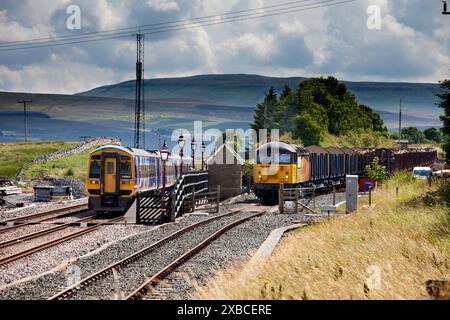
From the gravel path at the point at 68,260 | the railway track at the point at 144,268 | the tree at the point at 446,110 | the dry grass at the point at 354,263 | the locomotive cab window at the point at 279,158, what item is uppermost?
the tree at the point at 446,110

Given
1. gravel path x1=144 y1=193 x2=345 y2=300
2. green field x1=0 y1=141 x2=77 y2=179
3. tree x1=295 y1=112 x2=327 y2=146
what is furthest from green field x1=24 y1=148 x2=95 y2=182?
gravel path x1=144 y1=193 x2=345 y2=300

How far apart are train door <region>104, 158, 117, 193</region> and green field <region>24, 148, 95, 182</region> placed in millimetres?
29938

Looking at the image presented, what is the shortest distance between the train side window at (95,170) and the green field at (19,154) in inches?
1434

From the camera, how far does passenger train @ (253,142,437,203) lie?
38.6 m

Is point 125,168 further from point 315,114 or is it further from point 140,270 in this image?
point 315,114

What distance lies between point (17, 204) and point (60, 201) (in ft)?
13.3

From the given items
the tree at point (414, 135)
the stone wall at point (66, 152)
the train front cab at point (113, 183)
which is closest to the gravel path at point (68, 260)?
the train front cab at point (113, 183)

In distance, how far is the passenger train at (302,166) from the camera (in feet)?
127

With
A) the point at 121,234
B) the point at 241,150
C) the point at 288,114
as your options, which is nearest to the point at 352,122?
the point at 288,114

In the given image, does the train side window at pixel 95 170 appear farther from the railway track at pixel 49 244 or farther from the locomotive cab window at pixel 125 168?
the railway track at pixel 49 244

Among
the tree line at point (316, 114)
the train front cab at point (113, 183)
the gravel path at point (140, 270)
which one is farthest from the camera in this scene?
the tree line at point (316, 114)

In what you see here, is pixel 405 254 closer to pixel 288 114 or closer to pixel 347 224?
pixel 347 224

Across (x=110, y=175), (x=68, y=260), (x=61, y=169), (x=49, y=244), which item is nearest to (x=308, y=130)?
(x=61, y=169)

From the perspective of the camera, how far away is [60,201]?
4197 cm
